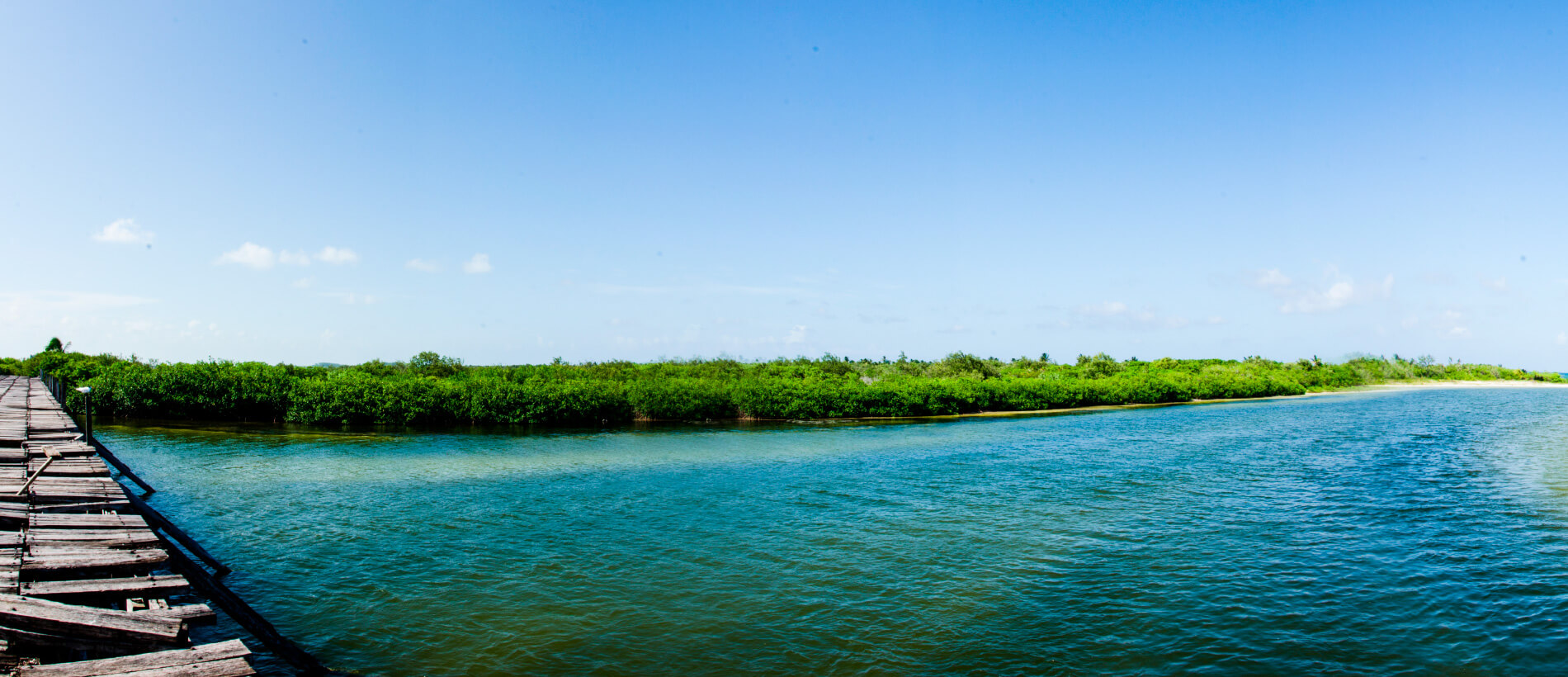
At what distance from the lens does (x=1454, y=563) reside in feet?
37.6

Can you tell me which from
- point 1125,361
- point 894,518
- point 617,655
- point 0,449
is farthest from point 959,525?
point 1125,361

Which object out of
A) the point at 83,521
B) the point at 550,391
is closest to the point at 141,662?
the point at 83,521

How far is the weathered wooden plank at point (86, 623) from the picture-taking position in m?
4.94

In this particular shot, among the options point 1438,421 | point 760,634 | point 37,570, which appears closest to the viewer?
point 37,570

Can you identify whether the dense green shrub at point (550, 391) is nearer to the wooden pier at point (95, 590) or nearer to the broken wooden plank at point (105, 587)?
the wooden pier at point (95, 590)

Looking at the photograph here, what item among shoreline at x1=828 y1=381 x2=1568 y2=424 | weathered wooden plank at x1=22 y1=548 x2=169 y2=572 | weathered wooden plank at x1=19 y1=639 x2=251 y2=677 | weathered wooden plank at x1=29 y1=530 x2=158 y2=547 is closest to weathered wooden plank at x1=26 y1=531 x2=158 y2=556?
weathered wooden plank at x1=29 y1=530 x2=158 y2=547

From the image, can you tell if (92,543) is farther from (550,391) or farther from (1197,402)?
(1197,402)

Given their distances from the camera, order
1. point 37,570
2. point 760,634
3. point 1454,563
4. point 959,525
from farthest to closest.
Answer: point 959,525 < point 1454,563 < point 760,634 < point 37,570

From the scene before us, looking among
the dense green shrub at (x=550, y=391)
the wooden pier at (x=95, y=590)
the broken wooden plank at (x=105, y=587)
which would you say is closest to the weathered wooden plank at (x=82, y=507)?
the wooden pier at (x=95, y=590)

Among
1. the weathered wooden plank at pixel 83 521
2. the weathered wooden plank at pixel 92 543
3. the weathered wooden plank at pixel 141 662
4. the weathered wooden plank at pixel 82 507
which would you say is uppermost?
the weathered wooden plank at pixel 82 507

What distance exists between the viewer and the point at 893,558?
1198 cm

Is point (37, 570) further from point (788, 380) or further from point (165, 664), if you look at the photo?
point (788, 380)

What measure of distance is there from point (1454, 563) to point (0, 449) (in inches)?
878

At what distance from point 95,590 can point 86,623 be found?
1.33m
